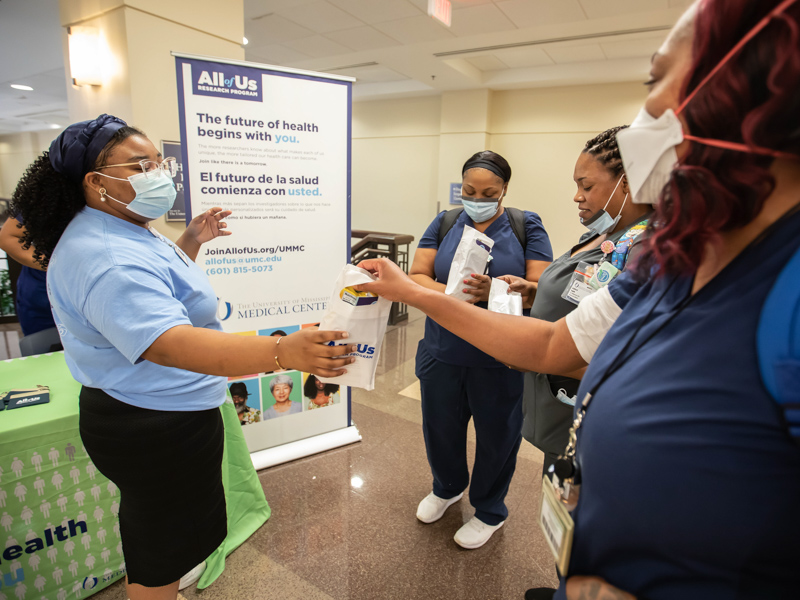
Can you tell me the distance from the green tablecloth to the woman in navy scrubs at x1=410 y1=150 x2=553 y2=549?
1.08m

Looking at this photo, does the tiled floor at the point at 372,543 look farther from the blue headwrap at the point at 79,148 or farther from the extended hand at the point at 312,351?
the blue headwrap at the point at 79,148

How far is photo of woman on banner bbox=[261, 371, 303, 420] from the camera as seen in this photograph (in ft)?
8.25

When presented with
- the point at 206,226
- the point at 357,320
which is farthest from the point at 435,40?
the point at 357,320

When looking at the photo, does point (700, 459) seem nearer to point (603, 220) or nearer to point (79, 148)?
point (603, 220)

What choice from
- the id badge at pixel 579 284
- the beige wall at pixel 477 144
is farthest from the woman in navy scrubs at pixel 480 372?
the beige wall at pixel 477 144

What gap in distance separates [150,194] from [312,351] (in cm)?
77

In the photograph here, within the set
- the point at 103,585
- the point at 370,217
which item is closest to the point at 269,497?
the point at 103,585

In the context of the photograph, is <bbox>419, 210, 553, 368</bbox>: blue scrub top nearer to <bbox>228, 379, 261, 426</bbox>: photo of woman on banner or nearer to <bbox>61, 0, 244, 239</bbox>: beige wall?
<bbox>228, 379, 261, 426</bbox>: photo of woman on banner

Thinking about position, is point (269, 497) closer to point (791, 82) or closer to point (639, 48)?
point (791, 82)

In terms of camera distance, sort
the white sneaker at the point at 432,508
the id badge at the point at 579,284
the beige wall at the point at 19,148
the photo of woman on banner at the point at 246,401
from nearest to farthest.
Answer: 1. the id badge at the point at 579,284
2. the white sneaker at the point at 432,508
3. the photo of woman on banner at the point at 246,401
4. the beige wall at the point at 19,148

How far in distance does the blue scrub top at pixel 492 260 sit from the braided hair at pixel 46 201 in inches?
50.6

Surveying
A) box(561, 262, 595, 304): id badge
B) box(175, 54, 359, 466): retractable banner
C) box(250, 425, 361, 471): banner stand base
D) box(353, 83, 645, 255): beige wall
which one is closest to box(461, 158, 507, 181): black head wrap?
box(561, 262, 595, 304): id badge

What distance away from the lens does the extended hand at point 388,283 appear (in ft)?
3.48

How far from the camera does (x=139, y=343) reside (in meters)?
0.97
